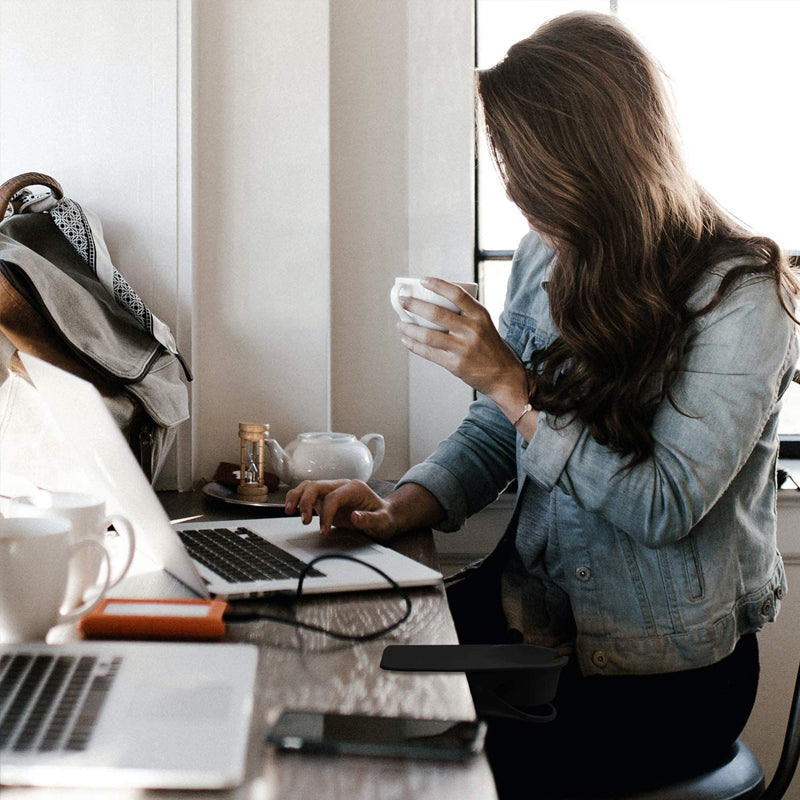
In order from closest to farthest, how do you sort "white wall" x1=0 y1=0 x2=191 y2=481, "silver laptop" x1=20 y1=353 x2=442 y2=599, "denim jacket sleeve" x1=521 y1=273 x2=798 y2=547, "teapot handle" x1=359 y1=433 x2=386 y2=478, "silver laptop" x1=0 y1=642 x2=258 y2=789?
"silver laptop" x1=0 y1=642 x2=258 y2=789 → "silver laptop" x1=20 y1=353 x2=442 y2=599 → "denim jacket sleeve" x1=521 y1=273 x2=798 y2=547 → "teapot handle" x1=359 y1=433 x2=386 y2=478 → "white wall" x1=0 y1=0 x2=191 y2=481

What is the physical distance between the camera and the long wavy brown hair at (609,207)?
3.75 ft

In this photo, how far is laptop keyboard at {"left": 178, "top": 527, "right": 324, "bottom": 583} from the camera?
0.97 metres

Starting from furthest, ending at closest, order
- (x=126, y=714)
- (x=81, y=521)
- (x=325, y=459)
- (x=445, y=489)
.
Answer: (x=325, y=459) → (x=445, y=489) → (x=81, y=521) → (x=126, y=714)

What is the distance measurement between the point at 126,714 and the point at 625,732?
2.26ft

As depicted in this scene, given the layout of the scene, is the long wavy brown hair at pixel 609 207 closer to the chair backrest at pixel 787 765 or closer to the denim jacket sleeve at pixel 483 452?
the denim jacket sleeve at pixel 483 452

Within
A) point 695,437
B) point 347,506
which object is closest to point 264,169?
point 347,506

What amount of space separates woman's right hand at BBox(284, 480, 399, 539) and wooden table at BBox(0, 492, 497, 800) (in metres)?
0.25

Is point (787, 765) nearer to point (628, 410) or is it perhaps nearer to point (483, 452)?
point (628, 410)

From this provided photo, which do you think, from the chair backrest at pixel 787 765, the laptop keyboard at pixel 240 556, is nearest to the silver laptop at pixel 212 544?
the laptop keyboard at pixel 240 556

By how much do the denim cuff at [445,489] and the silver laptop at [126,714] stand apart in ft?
2.11

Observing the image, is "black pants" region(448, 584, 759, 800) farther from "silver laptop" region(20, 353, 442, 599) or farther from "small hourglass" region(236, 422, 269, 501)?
"small hourglass" region(236, 422, 269, 501)

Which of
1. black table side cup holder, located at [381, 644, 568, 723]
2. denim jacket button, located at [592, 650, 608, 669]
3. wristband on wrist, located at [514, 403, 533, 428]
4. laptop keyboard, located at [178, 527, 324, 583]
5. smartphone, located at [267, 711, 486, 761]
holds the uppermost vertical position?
wristband on wrist, located at [514, 403, 533, 428]

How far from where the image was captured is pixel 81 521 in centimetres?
88

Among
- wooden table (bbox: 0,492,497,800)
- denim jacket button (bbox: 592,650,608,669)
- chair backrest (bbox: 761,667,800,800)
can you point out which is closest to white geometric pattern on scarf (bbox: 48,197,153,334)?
wooden table (bbox: 0,492,497,800)
